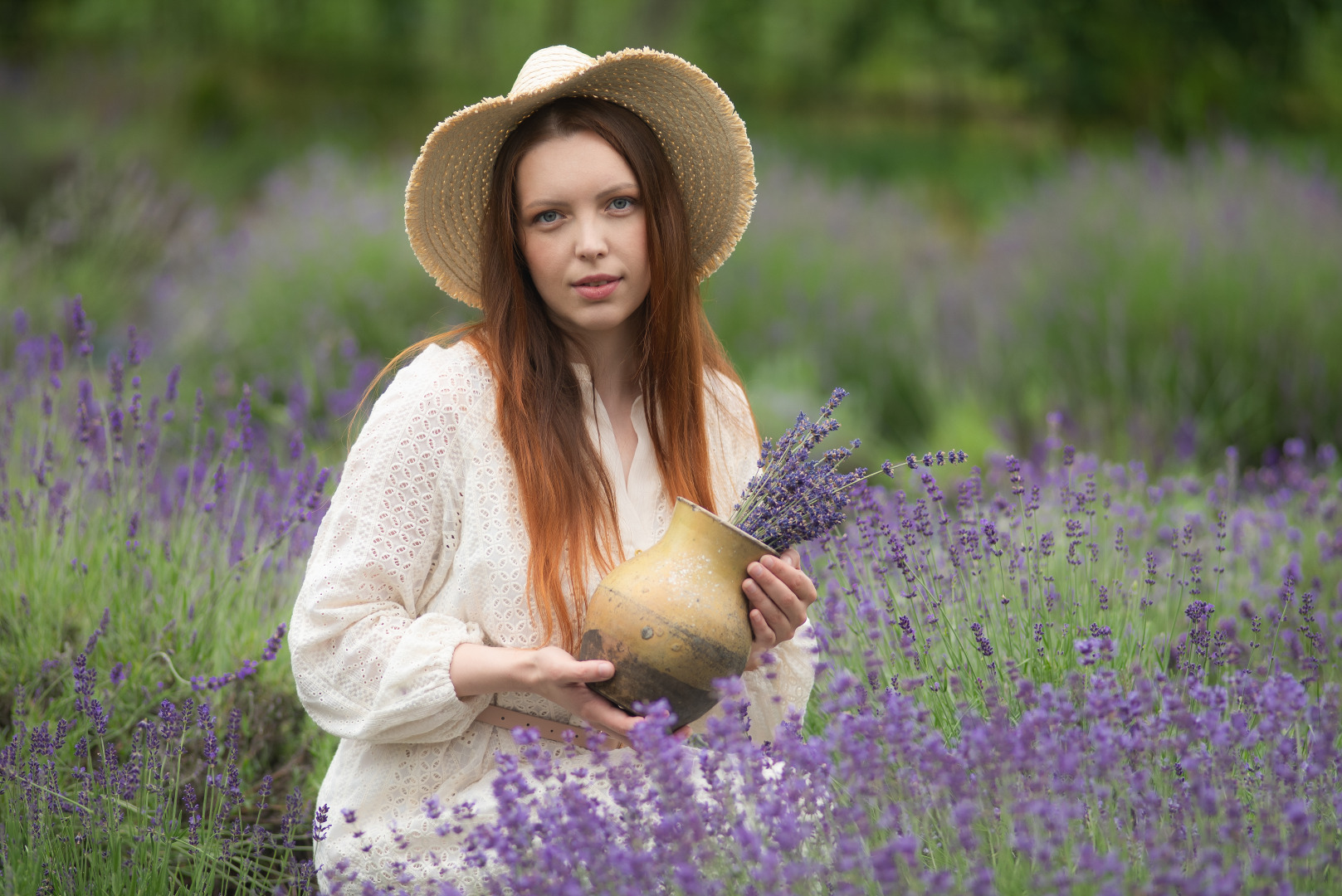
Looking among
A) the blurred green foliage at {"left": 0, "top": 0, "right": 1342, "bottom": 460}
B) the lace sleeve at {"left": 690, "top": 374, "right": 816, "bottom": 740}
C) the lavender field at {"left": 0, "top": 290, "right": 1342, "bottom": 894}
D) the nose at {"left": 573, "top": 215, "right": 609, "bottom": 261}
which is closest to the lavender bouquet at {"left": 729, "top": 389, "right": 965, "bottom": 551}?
the lavender field at {"left": 0, "top": 290, "right": 1342, "bottom": 894}

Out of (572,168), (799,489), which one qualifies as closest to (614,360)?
(572,168)

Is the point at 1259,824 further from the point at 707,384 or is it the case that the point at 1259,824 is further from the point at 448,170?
the point at 448,170

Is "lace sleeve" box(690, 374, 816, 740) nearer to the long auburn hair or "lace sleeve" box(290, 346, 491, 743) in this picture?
the long auburn hair

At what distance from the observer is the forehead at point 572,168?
6.27ft

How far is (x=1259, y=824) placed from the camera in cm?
150

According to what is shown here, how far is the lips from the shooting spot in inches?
75.8

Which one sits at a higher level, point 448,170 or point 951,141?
point 951,141

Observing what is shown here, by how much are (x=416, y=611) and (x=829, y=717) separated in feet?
2.36

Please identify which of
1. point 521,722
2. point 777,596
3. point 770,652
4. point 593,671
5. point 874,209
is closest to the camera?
point 593,671

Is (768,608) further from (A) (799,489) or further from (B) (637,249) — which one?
(B) (637,249)

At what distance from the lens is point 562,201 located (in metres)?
1.92

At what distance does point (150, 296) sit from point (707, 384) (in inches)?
219

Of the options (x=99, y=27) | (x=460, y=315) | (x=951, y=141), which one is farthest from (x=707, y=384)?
(x=99, y=27)

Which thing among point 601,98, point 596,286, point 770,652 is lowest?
point 770,652
